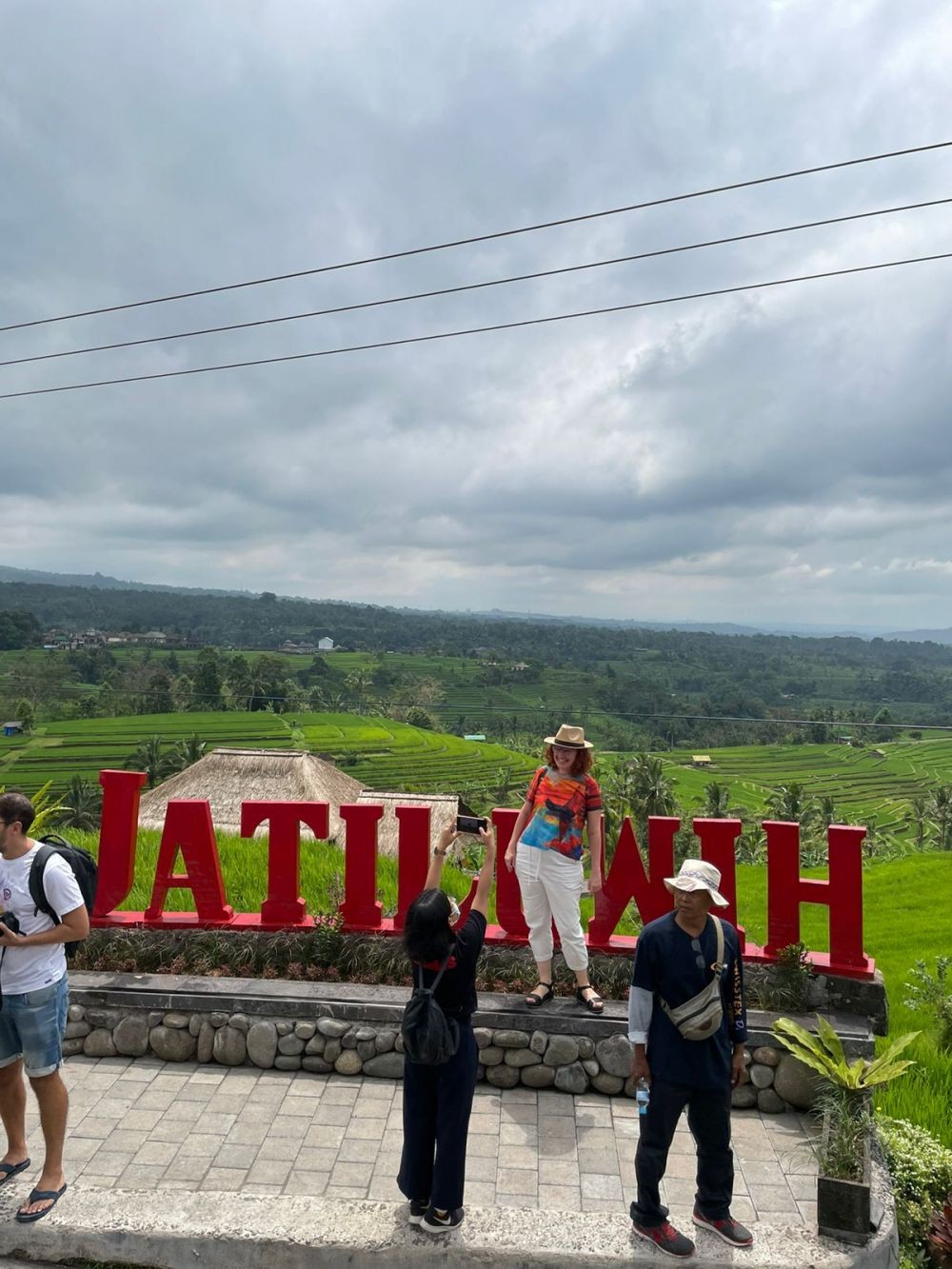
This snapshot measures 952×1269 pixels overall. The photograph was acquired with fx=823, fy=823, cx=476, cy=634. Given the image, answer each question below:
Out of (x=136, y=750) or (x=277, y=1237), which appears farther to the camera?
(x=136, y=750)

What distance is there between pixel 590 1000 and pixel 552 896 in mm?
914

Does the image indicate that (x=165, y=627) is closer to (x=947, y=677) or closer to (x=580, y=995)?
(x=947, y=677)

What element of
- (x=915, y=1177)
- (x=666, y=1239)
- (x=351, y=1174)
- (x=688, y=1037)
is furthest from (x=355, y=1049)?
(x=915, y=1177)

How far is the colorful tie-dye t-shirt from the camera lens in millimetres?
6535

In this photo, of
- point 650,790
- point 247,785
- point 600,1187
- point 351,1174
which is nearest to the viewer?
point 600,1187

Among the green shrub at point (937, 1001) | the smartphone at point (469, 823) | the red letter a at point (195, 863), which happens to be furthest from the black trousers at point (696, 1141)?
the red letter a at point (195, 863)

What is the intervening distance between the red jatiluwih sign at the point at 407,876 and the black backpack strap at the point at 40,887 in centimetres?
331

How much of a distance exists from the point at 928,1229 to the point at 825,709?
103923 millimetres

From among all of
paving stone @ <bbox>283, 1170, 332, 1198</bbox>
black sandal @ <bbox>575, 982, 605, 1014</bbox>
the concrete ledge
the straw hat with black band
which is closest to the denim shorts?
the concrete ledge

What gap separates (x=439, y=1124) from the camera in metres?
4.38

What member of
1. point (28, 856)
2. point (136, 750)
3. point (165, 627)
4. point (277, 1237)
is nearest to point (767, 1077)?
point (277, 1237)

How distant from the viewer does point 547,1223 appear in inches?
181

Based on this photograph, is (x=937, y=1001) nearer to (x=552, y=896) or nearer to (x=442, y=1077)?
(x=552, y=896)

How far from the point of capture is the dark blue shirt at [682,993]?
4.30 metres
